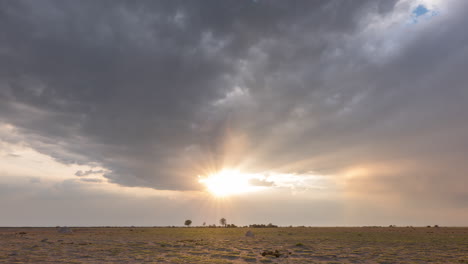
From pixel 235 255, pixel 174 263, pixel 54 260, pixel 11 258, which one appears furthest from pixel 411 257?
pixel 11 258

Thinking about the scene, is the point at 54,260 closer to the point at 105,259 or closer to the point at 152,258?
the point at 105,259

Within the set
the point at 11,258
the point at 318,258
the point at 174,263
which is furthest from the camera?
the point at 318,258

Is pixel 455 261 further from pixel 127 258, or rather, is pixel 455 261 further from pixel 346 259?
pixel 127 258

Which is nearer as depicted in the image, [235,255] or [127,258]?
[127,258]

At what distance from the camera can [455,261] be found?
31281 mm

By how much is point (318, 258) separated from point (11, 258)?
34035mm

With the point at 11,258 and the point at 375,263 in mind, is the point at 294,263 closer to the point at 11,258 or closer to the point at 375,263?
the point at 375,263

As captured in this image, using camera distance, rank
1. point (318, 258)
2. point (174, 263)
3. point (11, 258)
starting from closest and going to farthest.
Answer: point (174, 263) → point (11, 258) → point (318, 258)

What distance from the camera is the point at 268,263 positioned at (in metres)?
30.9

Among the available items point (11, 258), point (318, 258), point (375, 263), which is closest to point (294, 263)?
point (318, 258)

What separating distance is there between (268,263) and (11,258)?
2775cm

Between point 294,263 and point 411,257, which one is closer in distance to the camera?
point 294,263

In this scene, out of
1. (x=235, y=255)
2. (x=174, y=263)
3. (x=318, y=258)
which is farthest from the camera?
(x=235, y=255)

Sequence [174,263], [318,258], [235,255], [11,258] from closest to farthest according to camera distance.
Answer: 1. [174,263]
2. [11,258]
3. [318,258]
4. [235,255]
